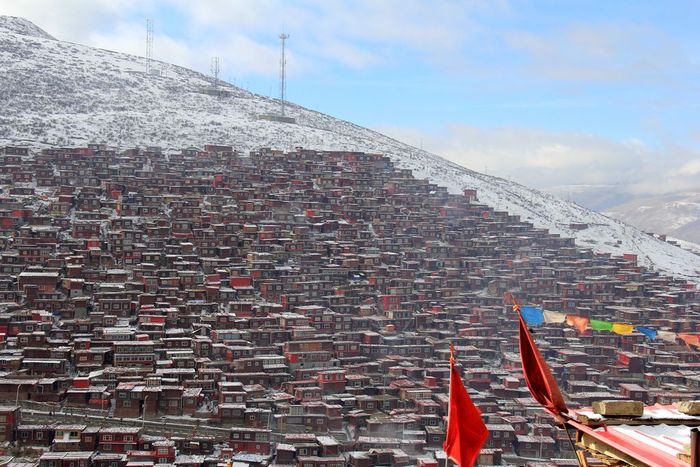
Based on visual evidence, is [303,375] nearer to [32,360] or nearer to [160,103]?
[32,360]

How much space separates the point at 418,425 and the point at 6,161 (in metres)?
28.3

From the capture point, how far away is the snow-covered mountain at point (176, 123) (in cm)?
4944

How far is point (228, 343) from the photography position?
87.5 ft

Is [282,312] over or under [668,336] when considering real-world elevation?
over

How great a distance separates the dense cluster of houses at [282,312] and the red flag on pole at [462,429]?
45.9 ft

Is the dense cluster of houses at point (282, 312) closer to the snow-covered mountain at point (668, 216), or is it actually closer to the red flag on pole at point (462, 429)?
the red flag on pole at point (462, 429)

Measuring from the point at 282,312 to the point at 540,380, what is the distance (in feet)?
86.3

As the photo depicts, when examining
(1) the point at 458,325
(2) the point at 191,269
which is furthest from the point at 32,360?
(1) the point at 458,325

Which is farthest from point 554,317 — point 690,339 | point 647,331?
point 647,331

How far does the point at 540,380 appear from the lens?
3.74 m

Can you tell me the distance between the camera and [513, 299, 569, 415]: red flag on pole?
11.9 ft

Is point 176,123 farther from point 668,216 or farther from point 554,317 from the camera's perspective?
point 668,216

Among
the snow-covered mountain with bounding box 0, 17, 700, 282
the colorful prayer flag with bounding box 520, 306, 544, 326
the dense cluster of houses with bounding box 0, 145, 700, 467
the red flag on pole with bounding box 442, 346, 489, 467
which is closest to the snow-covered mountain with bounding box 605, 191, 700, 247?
the snow-covered mountain with bounding box 0, 17, 700, 282

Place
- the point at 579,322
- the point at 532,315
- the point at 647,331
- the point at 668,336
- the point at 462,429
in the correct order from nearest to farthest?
the point at 462,429 → the point at 532,315 → the point at 647,331 → the point at 579,322 → the point at 668,336
